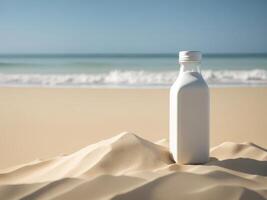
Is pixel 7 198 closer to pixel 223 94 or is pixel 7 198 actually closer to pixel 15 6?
pixel 223 94

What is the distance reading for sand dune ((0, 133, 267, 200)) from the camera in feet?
3.20

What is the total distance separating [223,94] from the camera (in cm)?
410

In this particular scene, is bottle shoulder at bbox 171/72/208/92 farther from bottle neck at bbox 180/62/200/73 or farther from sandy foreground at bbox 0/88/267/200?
sandy foreground at bbox 0/88/267/200

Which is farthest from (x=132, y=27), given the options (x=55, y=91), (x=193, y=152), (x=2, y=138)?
(x=193, y=152)

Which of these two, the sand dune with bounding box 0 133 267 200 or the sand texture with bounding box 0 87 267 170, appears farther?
the sand texture with bounding box 0 87 267 170

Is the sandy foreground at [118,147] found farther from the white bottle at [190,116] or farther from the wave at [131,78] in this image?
the wave at [131,78]

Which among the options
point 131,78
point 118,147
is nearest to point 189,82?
point 118,147

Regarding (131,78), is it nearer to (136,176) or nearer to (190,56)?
(190,56)

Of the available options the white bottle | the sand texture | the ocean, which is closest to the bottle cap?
the white bottle

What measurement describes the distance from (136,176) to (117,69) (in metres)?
7.72

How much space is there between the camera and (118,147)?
4.11 ft

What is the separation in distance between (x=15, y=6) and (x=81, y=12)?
5.48ft

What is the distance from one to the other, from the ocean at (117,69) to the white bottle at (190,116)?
4.93 m

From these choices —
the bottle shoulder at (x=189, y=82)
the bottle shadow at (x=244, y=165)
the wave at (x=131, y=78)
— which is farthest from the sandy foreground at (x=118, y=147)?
the wave at (x=131, y=78)
